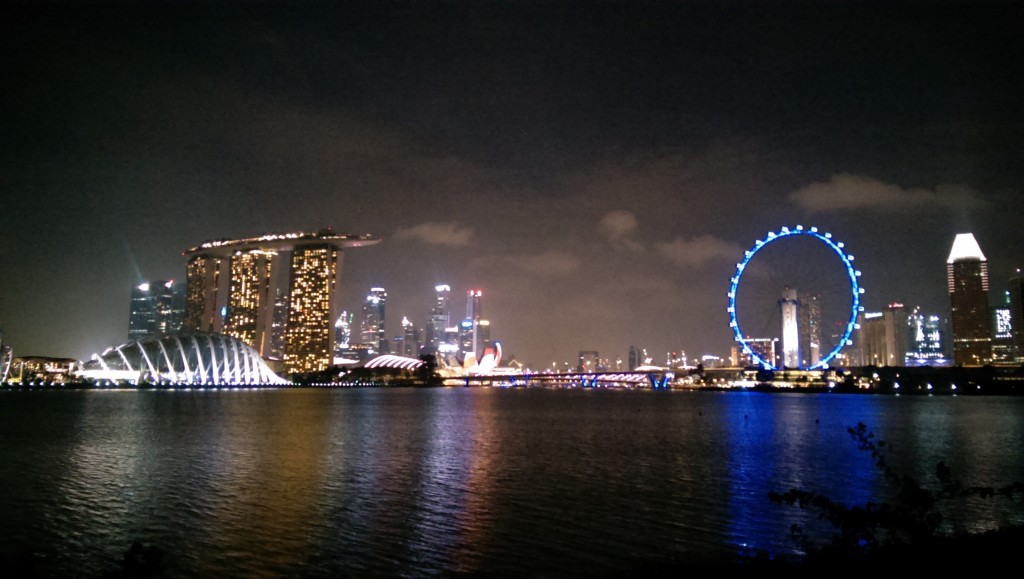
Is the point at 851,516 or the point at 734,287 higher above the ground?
the point at 734,287

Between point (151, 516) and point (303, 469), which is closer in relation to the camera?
point (151, 516)

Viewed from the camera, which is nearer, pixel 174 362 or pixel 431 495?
pixel 431 495

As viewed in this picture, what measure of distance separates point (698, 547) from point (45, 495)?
2218 centimetres

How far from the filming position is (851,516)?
12.8 m

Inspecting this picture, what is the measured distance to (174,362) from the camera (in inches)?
7072

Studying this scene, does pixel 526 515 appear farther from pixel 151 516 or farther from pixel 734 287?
pixel 734 287

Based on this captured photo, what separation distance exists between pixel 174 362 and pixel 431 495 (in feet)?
566

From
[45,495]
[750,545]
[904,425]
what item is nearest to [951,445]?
[904,425]

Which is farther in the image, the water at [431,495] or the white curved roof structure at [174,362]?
the white curved roof structure at [174,362]

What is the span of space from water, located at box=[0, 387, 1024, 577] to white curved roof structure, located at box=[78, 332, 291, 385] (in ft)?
430

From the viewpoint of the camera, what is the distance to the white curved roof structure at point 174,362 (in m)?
176

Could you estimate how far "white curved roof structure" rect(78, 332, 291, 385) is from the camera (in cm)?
17575

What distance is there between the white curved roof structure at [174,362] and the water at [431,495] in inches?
5159

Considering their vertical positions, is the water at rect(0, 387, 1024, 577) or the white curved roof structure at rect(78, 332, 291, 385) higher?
the white curved roof structure at rect(78, 332, 291, 385)
